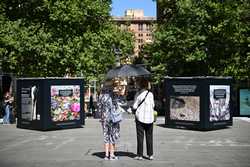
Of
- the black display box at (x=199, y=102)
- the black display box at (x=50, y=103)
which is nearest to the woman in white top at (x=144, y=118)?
the black display box at (x=199, y=102)

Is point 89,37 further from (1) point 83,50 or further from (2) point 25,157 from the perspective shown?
(2) point 25,157

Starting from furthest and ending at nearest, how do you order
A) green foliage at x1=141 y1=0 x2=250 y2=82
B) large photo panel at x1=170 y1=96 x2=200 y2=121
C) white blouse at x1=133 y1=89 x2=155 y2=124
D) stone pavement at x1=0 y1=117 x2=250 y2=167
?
1. green foliage at x1=141 y1=0 x2=250 y2=82
2. large photo panel at x1=170 y1=96 x2=200 y2=121
3. white blouse at x1=133 y1=89 x2=155 y2=124
4. stone pavement at x1=0 y1=117 x2=250 y2=167

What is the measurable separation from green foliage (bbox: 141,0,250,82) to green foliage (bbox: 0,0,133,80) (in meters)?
4.80

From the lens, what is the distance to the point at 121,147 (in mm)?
15570

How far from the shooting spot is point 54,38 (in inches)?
1479

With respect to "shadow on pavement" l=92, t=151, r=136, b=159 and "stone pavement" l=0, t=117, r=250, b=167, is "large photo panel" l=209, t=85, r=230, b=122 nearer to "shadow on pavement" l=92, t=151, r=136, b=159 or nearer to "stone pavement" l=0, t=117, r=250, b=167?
"stone pavement" l=0, t=117, r=250, b=167

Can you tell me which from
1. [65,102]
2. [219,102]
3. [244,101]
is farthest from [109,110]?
[244,101]

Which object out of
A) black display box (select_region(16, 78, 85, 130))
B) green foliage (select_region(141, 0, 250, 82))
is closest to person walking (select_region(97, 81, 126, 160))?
black display box (select_region(16, 78, 85, 130))

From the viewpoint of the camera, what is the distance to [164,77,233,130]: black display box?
2186 cm

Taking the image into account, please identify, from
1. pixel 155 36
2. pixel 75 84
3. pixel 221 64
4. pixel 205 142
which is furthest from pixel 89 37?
pixel 205 142

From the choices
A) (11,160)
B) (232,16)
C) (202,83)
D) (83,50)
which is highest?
(232,16)

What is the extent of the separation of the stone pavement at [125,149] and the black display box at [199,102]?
65cm

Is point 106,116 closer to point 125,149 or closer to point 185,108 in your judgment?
point 125,149

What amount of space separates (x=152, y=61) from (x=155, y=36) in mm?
2111
